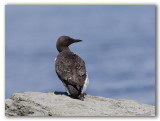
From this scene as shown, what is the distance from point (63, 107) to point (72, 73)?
3.66 feet

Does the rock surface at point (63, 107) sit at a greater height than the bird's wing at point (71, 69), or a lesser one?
lesser

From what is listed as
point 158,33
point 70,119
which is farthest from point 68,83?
point 158,33

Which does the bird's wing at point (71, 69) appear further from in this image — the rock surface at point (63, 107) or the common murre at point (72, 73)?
the rock surface at point (63, 107)

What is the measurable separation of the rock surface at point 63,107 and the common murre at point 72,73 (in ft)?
0.69

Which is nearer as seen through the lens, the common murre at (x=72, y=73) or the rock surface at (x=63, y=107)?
the rock surface at (x=63, y=107)

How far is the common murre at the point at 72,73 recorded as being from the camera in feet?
26.6

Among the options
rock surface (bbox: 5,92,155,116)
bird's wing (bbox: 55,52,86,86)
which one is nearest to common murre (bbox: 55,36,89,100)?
bird's wing (bbox: 55,52,86,86)

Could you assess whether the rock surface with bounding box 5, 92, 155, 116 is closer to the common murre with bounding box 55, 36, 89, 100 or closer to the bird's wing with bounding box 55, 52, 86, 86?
the common murre with bounding box 55, 36, 89, 100

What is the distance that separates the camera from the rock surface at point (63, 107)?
735 centimetres

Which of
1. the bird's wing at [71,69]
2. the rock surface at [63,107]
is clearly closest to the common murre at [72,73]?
the bird's wing at [71,69]

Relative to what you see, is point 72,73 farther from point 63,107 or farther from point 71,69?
point 63,107

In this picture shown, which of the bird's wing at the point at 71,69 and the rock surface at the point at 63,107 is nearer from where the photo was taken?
the rock surface at the point at 63,107

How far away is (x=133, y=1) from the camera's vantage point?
802cm

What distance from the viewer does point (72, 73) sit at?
8.34 m
